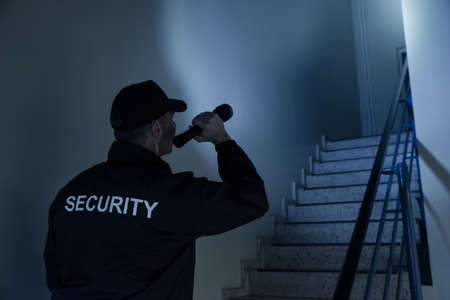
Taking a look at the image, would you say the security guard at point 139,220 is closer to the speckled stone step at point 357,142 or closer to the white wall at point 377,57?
the speckled stone step at point 357,142

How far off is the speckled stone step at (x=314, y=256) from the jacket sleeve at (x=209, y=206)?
2029mm

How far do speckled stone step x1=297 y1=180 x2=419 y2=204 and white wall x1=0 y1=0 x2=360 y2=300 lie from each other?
0.67 feet

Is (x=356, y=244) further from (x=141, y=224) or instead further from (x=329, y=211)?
(x=329, y=211)

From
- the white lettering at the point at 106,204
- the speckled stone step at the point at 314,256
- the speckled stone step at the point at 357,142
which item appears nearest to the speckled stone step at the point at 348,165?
the speckled stone step at the point at 357,142

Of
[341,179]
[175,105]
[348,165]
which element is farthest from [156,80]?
[348,165]

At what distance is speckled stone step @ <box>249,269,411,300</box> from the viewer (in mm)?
2469

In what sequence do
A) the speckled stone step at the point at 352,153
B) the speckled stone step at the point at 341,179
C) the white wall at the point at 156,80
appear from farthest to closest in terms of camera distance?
1. the speckled stone step at the point at 352,153
2. the speckled stone step at the point at 341,179
3. the white wall at the point at 156,80

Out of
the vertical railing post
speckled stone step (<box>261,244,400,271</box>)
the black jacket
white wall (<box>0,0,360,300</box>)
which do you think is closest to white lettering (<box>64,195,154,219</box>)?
the black jacket

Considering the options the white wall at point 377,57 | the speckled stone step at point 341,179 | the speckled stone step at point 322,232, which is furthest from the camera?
the white wall at point 377,57

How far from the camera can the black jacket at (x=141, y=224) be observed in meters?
0.92

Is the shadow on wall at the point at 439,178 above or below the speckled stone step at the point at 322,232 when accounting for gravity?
above

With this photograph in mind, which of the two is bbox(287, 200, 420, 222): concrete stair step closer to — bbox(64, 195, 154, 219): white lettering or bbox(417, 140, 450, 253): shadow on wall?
bbox(417, 140, 450, 253): shadow on wall

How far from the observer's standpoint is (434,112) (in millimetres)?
2186

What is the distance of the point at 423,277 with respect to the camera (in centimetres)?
230
